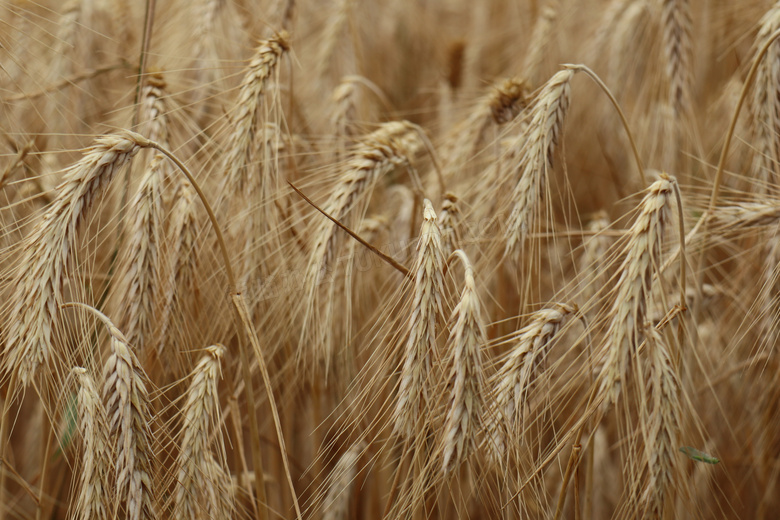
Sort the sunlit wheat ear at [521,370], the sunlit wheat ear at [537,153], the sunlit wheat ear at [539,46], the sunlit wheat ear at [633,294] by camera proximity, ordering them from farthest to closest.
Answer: the sunlit wheat ear at [539,46]
the sunlit wheat ear at [537,153]
the sunlit wheat ear at [521,370]
the sunlit wheat ear at [633,294]

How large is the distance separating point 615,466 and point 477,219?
0.96 metres

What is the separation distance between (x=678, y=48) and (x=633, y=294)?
1092 millimetres

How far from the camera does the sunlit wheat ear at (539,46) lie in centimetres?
208

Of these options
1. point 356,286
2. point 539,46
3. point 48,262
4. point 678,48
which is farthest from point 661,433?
point 539,46

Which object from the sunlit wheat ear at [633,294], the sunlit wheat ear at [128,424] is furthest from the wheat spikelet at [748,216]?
the sunlit wheat ear at [128,424]

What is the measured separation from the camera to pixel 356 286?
144 centimetres

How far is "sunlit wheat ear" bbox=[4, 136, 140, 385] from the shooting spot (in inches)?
37.3

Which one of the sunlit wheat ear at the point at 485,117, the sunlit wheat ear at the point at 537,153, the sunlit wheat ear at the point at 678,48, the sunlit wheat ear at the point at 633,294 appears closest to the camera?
the sunlit wheat ear at the point at 633,294

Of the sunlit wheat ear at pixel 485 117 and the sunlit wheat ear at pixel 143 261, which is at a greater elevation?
the sunlit wheat ear at pixel 485 117

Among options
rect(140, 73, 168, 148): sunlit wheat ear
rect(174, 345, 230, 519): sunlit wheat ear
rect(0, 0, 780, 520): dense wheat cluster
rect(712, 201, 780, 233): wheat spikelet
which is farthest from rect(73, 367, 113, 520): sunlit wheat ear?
rect(712, 201, 780, 233): wheat spikelet

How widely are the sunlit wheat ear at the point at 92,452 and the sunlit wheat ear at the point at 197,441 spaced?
12 cm

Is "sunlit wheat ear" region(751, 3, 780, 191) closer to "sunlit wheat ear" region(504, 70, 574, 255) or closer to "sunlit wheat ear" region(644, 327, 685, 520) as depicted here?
"sunlit wheat ear" region(504, 70, 574, 255)

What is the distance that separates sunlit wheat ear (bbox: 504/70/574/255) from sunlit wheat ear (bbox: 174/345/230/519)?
60cm

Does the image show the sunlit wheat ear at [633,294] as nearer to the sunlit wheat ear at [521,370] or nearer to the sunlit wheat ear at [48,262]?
the sunlit wheat ear at [521,370]
